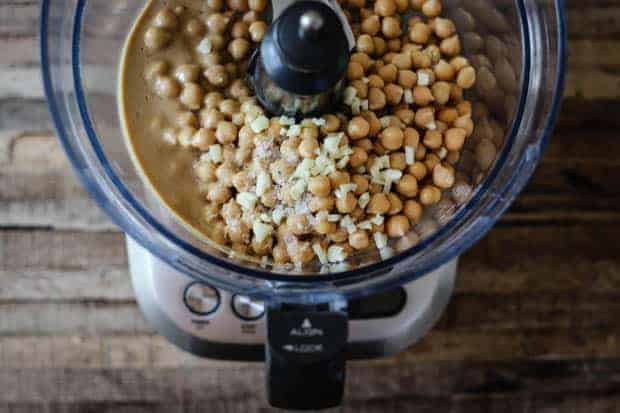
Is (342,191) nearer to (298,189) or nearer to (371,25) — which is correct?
(298,189)

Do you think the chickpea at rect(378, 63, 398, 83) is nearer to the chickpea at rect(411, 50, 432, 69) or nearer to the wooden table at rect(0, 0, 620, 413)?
the chickpea at rect(411, 50, 432, 69)

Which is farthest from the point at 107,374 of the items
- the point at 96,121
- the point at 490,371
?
the point at 490,371

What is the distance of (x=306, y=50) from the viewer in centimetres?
55

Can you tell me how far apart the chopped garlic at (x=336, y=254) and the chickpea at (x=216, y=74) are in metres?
0.20

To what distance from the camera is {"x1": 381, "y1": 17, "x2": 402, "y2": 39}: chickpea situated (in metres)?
0.72

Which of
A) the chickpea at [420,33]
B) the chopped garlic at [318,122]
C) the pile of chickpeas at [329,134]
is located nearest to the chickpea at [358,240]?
the pile of chickpeas at [329,134]

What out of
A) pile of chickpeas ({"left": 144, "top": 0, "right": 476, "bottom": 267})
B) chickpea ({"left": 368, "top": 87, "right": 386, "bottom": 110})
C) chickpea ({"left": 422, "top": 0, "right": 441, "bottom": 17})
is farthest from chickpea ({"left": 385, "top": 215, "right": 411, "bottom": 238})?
chickpea ({"left": 422, "top": 0, "right": 441, "bottom": 17})

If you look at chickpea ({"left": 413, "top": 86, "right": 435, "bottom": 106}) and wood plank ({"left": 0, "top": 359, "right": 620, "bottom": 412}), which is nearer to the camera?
chickpea ({"left": 413, "top": 86, "right": 435, "bottom": 106})

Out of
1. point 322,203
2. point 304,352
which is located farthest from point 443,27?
point 304,352

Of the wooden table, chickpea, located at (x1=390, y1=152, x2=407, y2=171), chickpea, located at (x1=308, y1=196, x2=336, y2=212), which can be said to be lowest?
the wooden table

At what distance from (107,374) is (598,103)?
70 cm

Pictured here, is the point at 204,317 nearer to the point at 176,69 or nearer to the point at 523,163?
the point at 176,69

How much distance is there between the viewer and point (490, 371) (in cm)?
91

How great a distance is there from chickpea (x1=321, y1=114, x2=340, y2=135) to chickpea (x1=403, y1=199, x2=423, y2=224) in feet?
0.33
